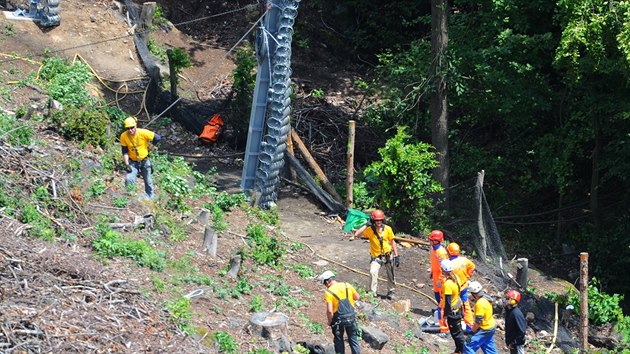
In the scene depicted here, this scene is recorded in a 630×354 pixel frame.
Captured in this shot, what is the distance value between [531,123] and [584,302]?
7254 mm

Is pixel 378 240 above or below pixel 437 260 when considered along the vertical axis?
above

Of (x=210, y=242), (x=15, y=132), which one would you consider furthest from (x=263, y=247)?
Result: (x=15, y=132)

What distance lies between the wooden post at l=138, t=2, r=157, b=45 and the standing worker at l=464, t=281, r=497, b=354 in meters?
13.6

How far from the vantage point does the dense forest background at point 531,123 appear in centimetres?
2022

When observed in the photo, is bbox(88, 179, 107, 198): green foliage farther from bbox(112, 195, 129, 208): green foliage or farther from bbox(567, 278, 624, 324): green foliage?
bbox(567, 278, 624, 324): green foliage

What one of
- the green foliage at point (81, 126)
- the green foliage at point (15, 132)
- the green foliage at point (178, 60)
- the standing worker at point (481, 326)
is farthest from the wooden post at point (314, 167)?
A: the standing worker at point (481, 326)

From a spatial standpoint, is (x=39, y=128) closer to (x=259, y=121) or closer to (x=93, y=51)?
(x=259, y=121)

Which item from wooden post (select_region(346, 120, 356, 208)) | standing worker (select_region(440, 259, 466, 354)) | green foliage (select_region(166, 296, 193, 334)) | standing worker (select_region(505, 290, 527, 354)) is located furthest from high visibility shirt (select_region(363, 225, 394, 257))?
green foliage (select_region(166, 296, 193, 334))

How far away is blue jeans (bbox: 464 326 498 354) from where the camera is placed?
13.7 meters

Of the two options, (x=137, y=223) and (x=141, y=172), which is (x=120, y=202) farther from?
(x=141, y=172)

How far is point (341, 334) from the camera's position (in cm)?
1266

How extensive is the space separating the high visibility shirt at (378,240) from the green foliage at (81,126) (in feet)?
16.9

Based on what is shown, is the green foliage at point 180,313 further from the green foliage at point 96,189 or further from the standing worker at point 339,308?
the green foliage at point 96,189

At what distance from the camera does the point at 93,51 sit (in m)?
23.9
